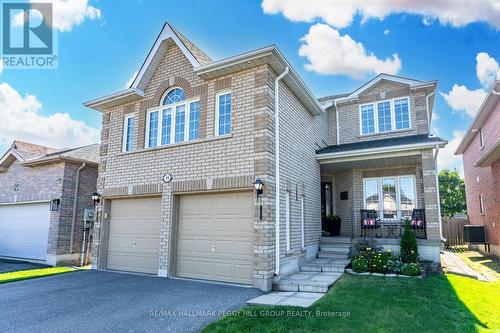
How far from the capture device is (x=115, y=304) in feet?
19.9

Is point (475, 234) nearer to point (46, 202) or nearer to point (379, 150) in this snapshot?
point (379, 150)

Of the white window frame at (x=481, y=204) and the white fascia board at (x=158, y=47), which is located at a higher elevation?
the white fascia board at (x=158, y=47)

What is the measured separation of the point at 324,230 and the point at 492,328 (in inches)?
313

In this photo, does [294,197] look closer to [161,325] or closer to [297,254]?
[297,254]

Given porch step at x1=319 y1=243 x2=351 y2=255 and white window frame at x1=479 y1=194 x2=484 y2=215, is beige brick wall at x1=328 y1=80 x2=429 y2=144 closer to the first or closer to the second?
porch step at x1=319 y1=243 x2=351 y2=255

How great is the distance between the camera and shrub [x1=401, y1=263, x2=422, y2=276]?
8008 mm

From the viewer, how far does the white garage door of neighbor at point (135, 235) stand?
932 cm

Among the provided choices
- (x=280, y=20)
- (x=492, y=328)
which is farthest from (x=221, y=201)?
(x=280, y=20)

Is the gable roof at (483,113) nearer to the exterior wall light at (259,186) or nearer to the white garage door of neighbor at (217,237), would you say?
the exterior wall light at (259,186)

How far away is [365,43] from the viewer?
40.3 ft

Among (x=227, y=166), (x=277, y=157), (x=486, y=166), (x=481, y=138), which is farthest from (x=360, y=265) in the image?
(x=481, y=138)

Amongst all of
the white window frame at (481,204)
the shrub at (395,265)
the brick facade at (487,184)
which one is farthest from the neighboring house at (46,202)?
the white window frame at (481,204)

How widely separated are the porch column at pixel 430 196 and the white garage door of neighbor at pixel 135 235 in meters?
8.09

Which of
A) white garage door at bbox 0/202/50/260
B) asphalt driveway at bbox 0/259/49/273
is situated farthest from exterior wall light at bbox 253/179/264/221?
white garage door at bbox 0/202/50/260
